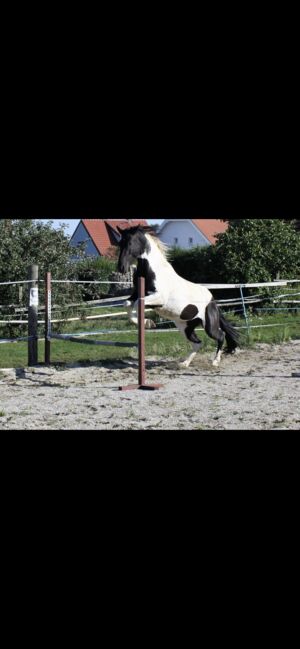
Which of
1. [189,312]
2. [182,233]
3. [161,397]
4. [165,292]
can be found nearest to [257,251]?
[189,312]

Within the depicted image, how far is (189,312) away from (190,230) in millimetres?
20250

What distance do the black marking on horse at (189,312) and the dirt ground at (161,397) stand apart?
1.87 feet

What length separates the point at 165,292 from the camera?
281 inches

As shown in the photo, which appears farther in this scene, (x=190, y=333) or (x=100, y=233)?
(x=100, y=233)

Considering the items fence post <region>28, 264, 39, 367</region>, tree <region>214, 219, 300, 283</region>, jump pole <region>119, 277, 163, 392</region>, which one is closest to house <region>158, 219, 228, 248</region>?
tree <region>214, 219, 300, 283</region>

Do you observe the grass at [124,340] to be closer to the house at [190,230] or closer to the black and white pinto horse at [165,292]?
the black and white pinto horse at [165,292]

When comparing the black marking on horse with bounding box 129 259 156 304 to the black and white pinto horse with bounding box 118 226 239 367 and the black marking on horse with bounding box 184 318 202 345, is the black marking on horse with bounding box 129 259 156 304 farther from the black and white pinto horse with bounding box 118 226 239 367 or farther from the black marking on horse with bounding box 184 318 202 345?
the black marking on horse with bounding box 184 318 202 345

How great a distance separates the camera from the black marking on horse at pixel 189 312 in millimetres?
7324

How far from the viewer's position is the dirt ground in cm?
468

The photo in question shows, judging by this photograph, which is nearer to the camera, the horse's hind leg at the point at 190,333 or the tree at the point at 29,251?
the horse's hind leg at the point at 190,333

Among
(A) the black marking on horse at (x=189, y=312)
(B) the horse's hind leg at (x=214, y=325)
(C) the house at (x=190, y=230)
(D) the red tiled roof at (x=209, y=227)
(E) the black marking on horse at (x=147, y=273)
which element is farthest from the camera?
(C) the house at (x=190, y=230)

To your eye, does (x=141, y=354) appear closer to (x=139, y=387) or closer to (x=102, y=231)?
(x=139, y=387)

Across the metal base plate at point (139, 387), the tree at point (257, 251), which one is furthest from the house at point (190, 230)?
the metal base plate at point (139, 387)

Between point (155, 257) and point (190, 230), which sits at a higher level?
point (190, 230)
